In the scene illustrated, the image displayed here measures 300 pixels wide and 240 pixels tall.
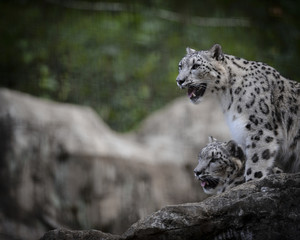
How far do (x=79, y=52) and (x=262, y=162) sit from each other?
6213mm

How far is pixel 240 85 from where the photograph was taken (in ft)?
15.2

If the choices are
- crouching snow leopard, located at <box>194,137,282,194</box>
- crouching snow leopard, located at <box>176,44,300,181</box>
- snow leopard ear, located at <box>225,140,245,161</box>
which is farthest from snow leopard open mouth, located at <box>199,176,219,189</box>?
crouching snow leopard, located at <box>176,44,300,181</box>

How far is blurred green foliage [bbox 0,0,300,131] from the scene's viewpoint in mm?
9750

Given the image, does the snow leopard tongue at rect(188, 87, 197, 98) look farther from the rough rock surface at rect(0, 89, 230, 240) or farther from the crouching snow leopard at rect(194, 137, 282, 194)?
the rough rock surface at rect(0, 89, 230, 240)

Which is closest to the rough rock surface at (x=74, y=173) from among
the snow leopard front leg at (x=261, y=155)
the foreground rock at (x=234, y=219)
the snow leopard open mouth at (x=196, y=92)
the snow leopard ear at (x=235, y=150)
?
the snow leopard ear at (x=235, y=150)

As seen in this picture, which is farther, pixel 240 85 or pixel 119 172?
pixel 119 172

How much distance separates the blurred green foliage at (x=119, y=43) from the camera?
32.0 ft

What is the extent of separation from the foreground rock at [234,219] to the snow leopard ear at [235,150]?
0.96 metres

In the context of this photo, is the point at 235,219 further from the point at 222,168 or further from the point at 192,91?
the point at 192,91

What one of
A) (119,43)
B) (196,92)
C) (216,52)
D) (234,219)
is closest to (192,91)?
(196,92)

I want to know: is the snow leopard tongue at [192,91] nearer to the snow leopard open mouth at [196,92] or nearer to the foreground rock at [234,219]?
the snow leopard open mouth at [196,92]

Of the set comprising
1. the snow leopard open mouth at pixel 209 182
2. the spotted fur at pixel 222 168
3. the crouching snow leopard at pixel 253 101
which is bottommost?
the snow leopard open mouth at pixel 209 182

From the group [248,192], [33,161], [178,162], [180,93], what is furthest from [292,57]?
[248,192]

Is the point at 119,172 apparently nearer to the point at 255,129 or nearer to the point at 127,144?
the point at 127,144
